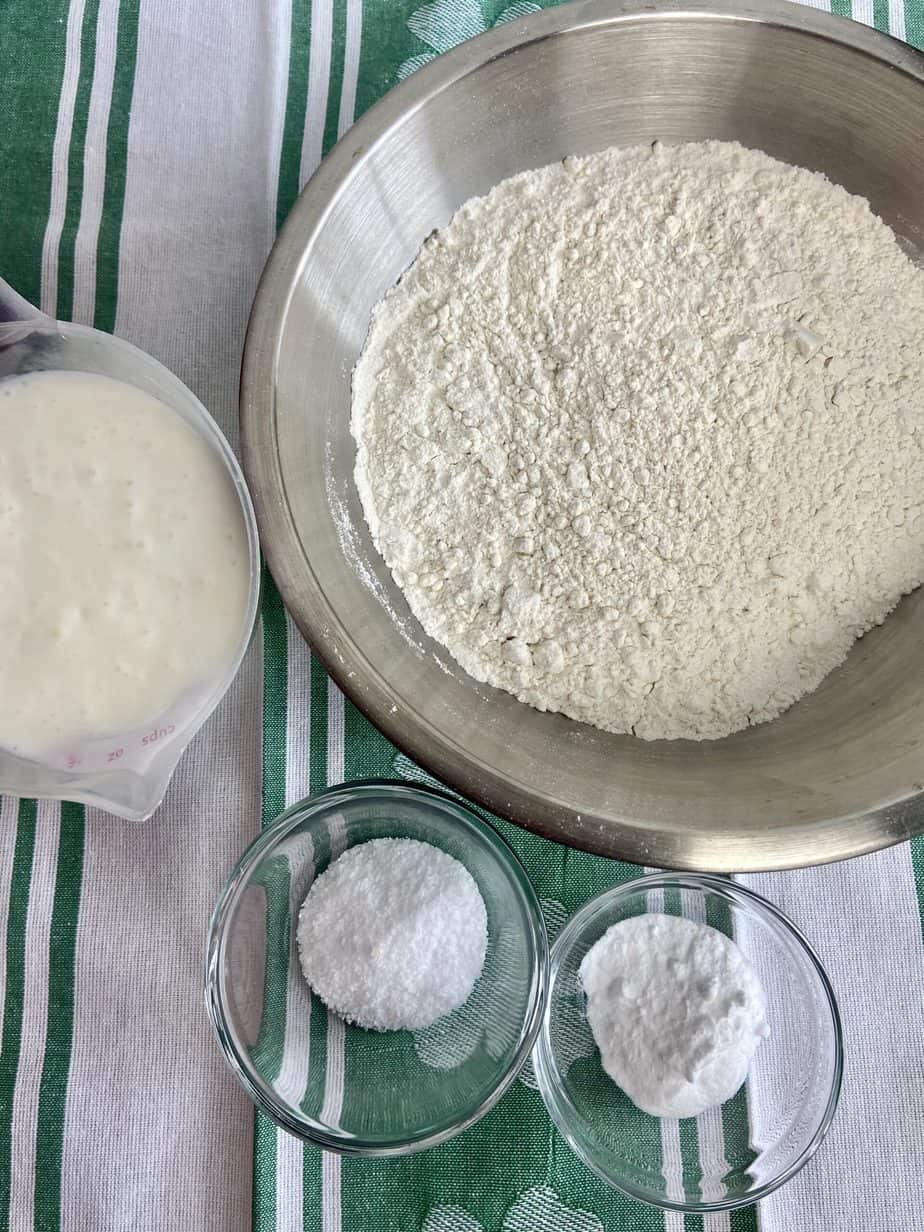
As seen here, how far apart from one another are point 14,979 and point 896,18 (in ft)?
4.35

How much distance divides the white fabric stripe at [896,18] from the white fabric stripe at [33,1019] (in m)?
1.18

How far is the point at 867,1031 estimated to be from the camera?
96 centimetres

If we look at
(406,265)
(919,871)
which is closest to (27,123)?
(406,265)

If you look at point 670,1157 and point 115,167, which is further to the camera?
point 115,167

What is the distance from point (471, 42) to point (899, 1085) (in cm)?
101

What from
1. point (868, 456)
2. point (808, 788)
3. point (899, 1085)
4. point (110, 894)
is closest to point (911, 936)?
point (899, 1085)

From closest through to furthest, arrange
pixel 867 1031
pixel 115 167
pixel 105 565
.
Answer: pixel 105 565 < pixel 867 1031 < pixel 115 167

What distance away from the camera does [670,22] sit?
0.91 m

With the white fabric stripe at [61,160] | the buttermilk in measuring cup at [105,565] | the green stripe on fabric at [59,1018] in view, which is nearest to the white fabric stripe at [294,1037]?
the buttermilk in measuring cup at [105,565]

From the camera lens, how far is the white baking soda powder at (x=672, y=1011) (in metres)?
0.88

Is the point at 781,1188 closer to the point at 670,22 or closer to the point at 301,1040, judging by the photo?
the point at 301,1040

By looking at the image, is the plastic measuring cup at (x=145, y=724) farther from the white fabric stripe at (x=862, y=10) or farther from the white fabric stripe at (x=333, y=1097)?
the white fabric stripe at (x=862, y=10)

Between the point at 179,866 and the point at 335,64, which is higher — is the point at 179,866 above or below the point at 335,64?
below

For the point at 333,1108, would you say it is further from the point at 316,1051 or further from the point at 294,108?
the point at 294,108
